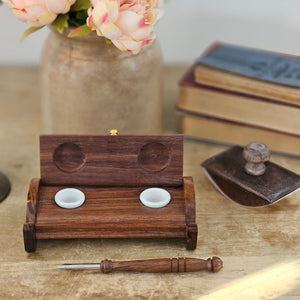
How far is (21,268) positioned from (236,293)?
0.30 metres

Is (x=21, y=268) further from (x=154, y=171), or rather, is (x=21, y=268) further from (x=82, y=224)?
(x=154, y=171)

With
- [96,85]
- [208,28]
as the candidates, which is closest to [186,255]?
[96,85]

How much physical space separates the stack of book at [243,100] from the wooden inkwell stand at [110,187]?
0.81 feet

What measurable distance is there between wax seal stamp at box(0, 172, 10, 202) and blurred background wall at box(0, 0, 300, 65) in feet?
1.69

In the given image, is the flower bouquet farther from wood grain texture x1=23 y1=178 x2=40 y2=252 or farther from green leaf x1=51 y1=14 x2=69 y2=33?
wood grain texture x1=23 y1=178 x2=40 y2=252

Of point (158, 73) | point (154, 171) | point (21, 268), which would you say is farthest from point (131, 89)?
point (21, 268)

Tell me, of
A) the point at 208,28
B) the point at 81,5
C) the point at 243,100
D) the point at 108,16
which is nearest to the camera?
the point at 108,16

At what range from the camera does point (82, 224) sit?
757 mm

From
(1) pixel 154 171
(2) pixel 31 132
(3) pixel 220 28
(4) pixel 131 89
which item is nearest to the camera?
(1) pixel 154 171

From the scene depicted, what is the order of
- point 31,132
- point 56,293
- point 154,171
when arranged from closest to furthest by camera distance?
point 56,293 → point 154,171 → point 31,132

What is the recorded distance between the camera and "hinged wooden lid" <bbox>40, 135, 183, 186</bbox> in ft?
2.62

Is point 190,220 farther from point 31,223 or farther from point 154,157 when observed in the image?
point 31,223

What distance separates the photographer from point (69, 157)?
32.2 inches

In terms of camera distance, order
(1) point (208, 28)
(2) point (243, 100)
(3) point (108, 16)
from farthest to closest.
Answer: (1) point (208, 28) → (2) point (243, 100) → (3) point (108, 16)
